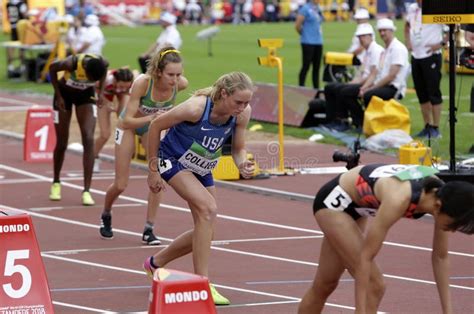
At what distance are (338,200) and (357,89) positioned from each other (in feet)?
38.5

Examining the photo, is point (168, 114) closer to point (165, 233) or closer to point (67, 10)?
point (165, 233)

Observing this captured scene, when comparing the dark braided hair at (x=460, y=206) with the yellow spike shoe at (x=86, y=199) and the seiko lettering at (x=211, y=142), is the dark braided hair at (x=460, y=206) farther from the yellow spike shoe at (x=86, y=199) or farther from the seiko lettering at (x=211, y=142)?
the yellow spike shoe at (x=86, y=199)

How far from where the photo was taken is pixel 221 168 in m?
16.0

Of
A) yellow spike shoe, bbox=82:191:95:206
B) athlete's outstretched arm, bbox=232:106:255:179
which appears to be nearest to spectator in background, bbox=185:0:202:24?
yellow spike shoe, bbox=82:191:95:206

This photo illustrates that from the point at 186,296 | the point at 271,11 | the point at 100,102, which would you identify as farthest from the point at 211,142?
the point at 271,11

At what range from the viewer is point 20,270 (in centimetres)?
841

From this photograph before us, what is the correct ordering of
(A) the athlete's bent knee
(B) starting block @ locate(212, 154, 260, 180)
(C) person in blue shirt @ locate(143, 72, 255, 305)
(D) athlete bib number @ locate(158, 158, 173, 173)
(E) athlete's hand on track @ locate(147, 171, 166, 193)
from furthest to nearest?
1. (B) starting block @ locate(212, 154, 260, 180)
2. (E) athlete's hand on track @ locate(147, 171, 166, 193)
3. (D) athlete bib number @ locate(158, 158, 173, 173)
4. (A) the athlete's bent knee
5. (C) person in blue shirt @ locate(143, 72, 255, 305)

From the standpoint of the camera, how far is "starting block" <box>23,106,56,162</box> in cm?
1803

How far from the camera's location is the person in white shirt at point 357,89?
755 inches

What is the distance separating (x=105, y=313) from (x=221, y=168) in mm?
6887

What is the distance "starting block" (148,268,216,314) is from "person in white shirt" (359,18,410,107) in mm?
12117

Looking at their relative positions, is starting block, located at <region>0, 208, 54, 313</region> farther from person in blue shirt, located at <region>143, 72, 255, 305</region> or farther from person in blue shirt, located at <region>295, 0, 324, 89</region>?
person in blue shirt, located at <region>295, 0, 324, 89</region>

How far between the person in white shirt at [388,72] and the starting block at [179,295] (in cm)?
1212

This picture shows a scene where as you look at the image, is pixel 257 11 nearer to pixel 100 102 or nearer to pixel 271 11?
pixel 271 11
